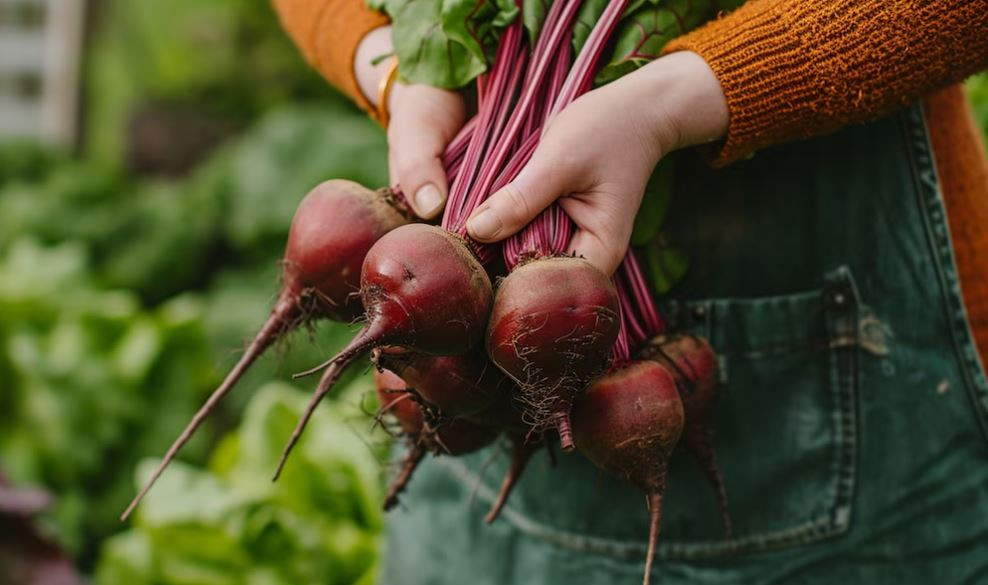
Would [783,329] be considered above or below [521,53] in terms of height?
below

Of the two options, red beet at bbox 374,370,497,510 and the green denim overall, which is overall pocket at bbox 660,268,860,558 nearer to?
the green denim overall

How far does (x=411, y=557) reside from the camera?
1.40 m

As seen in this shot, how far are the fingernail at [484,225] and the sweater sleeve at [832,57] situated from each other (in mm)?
263

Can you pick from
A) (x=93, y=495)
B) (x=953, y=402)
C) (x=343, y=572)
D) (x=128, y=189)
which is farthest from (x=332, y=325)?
(x=953, y=402)

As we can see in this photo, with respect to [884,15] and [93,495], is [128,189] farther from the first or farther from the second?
[884,15]

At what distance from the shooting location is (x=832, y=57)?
941mm

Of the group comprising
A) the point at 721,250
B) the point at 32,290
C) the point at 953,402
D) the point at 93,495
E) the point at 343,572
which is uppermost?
the point at 721,250

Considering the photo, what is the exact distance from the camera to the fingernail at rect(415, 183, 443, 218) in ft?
3.31

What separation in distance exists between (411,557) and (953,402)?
759 millimetres

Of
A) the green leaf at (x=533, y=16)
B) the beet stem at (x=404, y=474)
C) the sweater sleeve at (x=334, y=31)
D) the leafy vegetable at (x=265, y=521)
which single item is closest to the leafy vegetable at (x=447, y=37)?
the green leaf at (x=533, y=16)

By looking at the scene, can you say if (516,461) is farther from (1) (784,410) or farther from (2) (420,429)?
(1) (784,410)

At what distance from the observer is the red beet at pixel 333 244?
102 centimetres

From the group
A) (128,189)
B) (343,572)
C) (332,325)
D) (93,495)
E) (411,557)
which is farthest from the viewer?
(128,189)

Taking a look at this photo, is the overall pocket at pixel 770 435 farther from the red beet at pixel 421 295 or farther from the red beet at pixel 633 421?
the red beet at pixel 421 295
